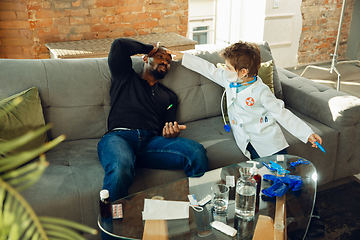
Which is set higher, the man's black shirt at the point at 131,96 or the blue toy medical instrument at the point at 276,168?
the man's black shirt at the point at 131,96

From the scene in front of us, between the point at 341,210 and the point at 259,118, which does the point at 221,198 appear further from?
the point at 341,210

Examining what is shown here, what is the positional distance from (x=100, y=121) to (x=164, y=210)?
A: 0.90 m

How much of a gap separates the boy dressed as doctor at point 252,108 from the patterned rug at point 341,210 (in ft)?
1.54

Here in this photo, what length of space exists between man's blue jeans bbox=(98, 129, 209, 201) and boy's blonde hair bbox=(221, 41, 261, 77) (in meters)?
0.51

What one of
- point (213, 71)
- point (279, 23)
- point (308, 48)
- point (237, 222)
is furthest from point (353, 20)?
point (237, 222)

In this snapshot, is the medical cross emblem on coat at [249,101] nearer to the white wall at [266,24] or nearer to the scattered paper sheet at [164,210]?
the scattered paper sheet at [164,210]

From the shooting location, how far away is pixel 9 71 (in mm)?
1760

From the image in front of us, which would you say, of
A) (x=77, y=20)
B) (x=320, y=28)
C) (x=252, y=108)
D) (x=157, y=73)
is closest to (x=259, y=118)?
(x=252, y=108)

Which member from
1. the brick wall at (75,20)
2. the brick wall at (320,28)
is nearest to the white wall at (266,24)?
the brick wall at (320,28)

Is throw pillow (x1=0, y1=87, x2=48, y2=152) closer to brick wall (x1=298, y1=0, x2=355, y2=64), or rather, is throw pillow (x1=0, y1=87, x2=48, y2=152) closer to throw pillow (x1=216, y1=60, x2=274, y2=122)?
throw pillow (x1=216, y1=60, x2=274, y2=122)

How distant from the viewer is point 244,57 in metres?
1.74

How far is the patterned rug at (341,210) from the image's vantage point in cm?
169

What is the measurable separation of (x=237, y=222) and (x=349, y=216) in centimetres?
100

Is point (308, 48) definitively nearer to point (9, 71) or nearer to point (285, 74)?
point (285, 74)
